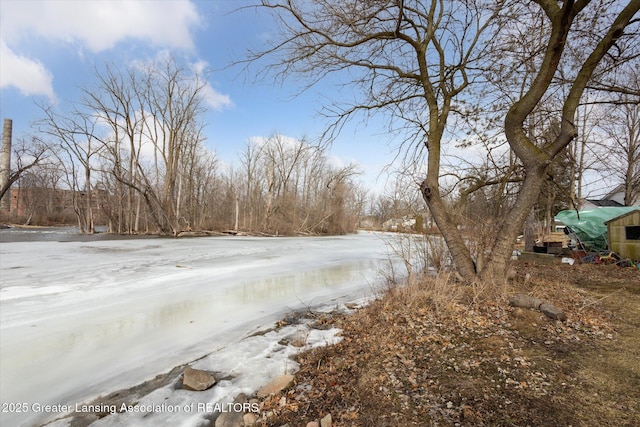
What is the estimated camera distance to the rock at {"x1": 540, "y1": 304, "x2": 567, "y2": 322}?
363 cm

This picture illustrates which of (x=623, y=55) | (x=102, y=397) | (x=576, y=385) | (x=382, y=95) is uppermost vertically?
(x=623, y=55)

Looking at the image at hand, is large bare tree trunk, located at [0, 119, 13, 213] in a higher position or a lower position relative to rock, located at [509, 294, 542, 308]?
higher

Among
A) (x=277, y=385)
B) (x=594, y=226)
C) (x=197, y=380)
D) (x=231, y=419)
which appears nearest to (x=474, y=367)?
(x=277, y=385)

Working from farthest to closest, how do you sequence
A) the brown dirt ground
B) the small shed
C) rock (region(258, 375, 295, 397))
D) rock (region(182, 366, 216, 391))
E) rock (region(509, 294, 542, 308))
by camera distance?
the small shed, rock (region(509, 294, 542, 308)), rock (region(182, 366, 216, 391)), rock (region(258, 375, 295, 397)), the brown dirt ground

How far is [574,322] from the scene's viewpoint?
3584 millimetres

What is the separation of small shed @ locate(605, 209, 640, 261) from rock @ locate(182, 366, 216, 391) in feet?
37.3

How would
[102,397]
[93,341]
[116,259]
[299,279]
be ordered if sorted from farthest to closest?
1. [116,259]
2. [299,279]
3. [93,341]
4. [102,397]

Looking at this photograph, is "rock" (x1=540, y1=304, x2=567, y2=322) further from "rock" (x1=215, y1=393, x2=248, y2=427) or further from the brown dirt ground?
"rock" (x1=215, y1=393, x2=248, y2=427)

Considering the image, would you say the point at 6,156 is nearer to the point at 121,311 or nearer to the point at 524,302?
the point at 121,311

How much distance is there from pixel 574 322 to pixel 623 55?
5.71m

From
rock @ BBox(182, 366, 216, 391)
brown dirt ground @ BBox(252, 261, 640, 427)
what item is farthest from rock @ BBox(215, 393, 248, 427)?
rock @ BBox(182, 366, 216, 391)

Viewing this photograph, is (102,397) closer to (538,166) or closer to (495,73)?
(538,166)

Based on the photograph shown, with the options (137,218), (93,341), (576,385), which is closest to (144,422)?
(93,341)

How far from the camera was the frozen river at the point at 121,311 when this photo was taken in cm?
322
